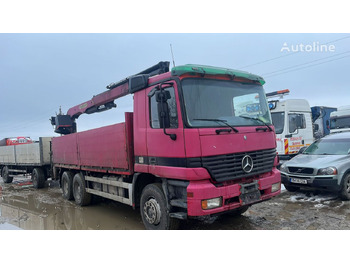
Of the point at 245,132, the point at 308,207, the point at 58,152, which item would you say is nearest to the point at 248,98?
the point at 245,132

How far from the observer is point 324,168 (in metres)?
6.05

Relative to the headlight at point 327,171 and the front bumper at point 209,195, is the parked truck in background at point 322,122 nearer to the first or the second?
the headlight at point 327,171

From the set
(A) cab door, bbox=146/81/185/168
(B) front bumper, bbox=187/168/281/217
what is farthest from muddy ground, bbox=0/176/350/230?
(A) cab door, bbox=146/81/185/168

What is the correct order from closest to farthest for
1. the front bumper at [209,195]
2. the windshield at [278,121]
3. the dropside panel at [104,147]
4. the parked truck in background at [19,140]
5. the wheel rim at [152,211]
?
the front bumper at [209,195]
the wheel rim at [152,211]
the dropside panel at [104,147]
the windshield at [278,121]
the parked truck in background at [19,140]

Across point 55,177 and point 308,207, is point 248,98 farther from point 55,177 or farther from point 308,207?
point 55,177

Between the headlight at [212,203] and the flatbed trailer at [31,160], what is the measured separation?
8.41m

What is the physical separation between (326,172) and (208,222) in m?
2.98

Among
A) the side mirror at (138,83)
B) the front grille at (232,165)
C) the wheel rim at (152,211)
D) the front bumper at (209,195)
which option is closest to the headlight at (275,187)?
the front grille at (232,165)

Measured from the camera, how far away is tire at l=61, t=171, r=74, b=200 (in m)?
7.98

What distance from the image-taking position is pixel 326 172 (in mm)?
5992

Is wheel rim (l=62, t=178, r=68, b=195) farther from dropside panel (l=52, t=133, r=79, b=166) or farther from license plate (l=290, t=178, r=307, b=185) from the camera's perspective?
license plate (l=290, t=178, r=307, b=185)

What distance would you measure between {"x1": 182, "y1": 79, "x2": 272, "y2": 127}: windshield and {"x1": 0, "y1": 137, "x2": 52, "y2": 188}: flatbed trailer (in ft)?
27.1

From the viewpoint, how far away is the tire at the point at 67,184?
26.2 ft

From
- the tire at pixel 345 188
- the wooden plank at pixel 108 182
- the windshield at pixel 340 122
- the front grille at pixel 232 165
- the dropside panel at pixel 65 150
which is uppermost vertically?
the windshield at pixel 340 122
